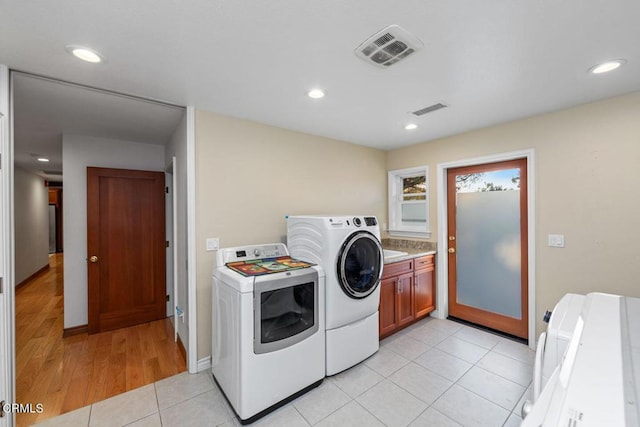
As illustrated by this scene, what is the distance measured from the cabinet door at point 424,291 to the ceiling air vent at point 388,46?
252 centimetres

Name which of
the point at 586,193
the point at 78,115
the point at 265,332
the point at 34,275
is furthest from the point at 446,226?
the point at 34,275

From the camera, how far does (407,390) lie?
2.19 m

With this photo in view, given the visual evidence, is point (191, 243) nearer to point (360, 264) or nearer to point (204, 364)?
point (204, 364)

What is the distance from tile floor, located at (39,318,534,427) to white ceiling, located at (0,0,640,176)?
8.10 feet

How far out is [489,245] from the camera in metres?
3.21

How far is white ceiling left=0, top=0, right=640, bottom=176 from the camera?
51.4 inches

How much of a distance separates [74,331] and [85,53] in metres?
3.30

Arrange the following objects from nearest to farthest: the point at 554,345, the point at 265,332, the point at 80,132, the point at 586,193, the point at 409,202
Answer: the point at 554,345
the point at 265,332
the point at 586,193
the point at 80,132
the point at 409,202

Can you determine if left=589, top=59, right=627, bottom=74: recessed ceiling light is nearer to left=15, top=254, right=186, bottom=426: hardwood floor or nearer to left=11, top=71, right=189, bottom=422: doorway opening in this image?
left=11, top=71, right=189, bottom=422: doorway opening

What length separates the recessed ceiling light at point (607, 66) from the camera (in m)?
1.77

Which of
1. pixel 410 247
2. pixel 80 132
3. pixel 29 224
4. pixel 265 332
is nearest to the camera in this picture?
pixel 265 332

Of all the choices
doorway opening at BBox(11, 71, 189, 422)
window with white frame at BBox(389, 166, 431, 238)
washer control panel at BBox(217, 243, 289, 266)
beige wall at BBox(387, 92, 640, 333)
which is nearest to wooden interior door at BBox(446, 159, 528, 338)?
beige wall at BBox(387, 92, 640, 333)

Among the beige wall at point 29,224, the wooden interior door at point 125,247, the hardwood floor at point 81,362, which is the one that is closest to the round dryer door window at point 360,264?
the hardwood floor at point 81,362

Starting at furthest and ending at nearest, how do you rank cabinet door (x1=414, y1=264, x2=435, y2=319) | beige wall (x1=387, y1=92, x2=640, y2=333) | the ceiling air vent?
cabinet door (x1=414, y1=264, x2=435, y2=319) → beige wall (x1=387, y1=92, x2=640, y2=333) → the ceiling air vent
